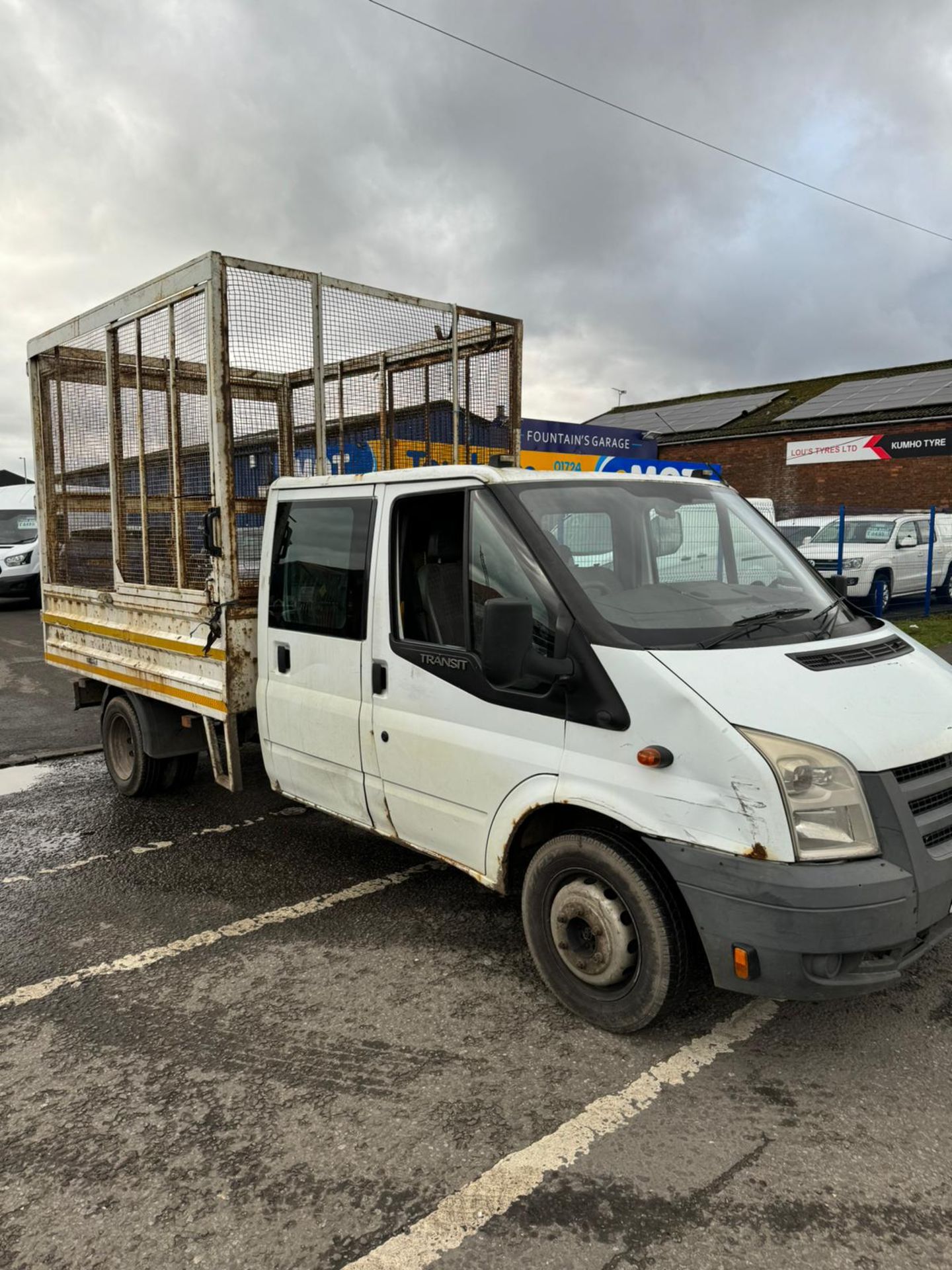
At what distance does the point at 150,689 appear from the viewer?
18.1ft

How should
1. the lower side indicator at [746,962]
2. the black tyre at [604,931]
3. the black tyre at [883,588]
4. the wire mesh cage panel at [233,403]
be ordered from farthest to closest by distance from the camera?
1. the black tyre at [883,588]
2. the wire mesh cage panel at [233,403]
3. the black tyre at [604,931]
4. the lower side indicator at [746,962]

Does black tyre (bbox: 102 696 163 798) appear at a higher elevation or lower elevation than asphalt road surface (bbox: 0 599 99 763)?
higher

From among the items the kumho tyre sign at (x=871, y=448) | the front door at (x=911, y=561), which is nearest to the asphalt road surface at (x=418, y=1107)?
the front door at (x=911, y=561)

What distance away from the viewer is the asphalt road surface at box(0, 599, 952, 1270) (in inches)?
92.4

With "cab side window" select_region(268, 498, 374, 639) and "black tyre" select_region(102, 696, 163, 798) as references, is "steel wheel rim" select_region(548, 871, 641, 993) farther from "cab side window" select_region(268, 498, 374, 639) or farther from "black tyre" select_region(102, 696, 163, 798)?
"black tyre" select_region(102, 696, 163, 798)

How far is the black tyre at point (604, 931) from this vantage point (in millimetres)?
3014

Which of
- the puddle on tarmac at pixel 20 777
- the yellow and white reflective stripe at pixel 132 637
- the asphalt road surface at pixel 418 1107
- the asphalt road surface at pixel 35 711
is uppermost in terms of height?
the yellow and white reflective stripe at pixel 132 637

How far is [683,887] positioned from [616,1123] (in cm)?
76

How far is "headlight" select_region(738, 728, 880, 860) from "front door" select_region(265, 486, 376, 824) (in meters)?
1.98

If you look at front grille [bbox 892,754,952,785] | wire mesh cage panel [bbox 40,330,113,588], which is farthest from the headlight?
wire mesh cage panel [bbox 40,330,113,588]

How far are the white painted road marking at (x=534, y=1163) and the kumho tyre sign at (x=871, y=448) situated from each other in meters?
25.2

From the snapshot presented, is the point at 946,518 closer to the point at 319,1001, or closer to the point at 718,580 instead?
the point at 718,580

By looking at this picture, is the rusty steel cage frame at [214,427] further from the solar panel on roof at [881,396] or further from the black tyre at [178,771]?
the solar panel on roof at [881,396]

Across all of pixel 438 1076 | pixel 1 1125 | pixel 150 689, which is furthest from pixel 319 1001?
pixel 150 689
